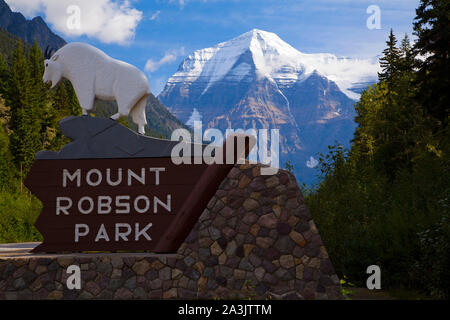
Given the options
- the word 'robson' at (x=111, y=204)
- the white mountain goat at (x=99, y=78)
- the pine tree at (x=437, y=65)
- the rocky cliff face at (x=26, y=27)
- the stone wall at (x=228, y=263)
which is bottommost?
the stone wall at (x=228, y=263)

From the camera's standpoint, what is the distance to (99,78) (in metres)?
9.13

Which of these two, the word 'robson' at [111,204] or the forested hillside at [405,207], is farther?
the forested hillside at [405,207]

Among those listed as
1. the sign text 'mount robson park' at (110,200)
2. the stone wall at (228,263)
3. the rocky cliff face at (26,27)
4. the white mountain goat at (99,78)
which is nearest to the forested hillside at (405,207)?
the stone wall at (228,263)

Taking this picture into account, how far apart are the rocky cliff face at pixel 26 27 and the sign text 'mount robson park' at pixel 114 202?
7326 inches

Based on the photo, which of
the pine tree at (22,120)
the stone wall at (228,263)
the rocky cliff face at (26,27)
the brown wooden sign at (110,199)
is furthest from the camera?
the rocky cliff face at (26,27)

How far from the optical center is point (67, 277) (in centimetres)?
782

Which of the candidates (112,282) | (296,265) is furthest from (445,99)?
(112,282)

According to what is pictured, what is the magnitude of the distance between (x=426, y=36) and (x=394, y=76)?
1648cm

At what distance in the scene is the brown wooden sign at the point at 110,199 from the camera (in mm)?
8414

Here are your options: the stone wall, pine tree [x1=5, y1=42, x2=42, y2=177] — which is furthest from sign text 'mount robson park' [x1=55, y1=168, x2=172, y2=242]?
pine tree [x1=5, y1=42, x2=42, y2=177]

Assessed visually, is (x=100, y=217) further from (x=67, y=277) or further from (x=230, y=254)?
(x=230, y=254)

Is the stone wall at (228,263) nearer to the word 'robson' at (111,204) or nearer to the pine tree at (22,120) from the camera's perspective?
the word 'robson' at (111,204)

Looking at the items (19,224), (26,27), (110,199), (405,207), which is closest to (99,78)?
(110,199)

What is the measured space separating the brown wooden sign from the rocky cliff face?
18594 cm
